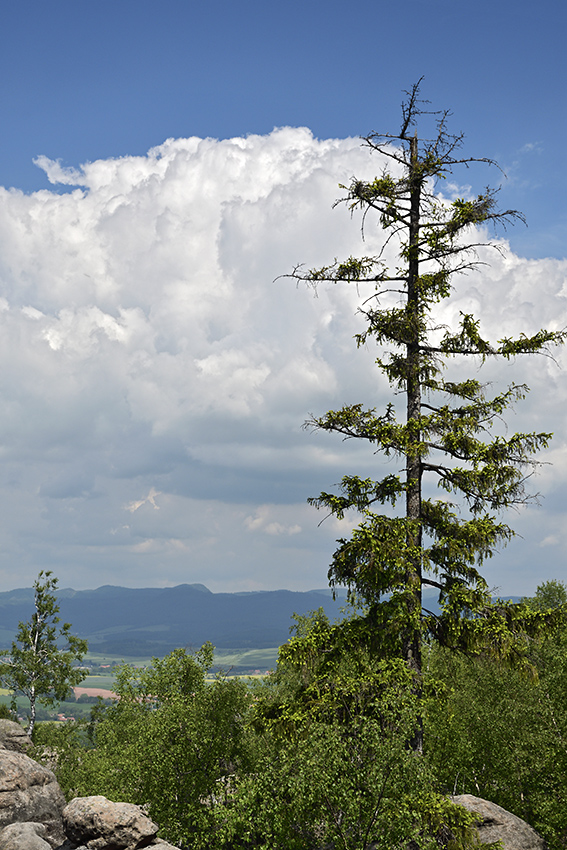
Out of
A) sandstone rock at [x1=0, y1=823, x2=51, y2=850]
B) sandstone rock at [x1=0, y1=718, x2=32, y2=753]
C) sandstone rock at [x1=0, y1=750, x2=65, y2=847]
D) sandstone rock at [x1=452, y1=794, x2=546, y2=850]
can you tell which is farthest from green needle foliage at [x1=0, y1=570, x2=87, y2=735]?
sandstone rock at [x1=452, y1=794, x2=546, y2=850]

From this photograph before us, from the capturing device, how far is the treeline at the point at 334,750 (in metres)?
16.7

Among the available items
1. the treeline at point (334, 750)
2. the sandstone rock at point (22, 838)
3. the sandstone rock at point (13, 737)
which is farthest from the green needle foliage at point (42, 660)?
the sandstone rock at point (22, 838)

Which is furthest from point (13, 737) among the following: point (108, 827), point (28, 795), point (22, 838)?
point (108, 827)

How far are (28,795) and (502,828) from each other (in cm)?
2144

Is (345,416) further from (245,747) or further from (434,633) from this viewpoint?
(245,747)

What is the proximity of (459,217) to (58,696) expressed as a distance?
183ft

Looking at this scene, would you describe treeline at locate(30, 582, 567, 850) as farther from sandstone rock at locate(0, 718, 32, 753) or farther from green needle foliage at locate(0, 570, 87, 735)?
green needle foliage at locate(0, 570, 87, 735)

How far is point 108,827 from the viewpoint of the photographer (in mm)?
22016

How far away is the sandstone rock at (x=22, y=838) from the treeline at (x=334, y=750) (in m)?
4.73

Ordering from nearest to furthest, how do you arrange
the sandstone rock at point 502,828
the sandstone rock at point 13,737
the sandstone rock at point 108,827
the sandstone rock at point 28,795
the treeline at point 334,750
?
the treeline at point 334,750, the sandstone rock at point 108,827, the sandstone rock at point 502,828, the sandstone rock at point 28,795, the sandstone rock at point 13,737

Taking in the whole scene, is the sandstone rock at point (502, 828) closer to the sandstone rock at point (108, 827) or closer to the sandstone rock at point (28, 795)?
the sandstone rock at point (108, 827)

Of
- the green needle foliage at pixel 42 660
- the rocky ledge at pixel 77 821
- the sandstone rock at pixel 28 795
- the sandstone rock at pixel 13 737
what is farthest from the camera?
the green needle foliage at pixel 42 660

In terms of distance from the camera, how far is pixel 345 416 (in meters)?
21.3

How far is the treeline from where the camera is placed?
Result: 657 inches
